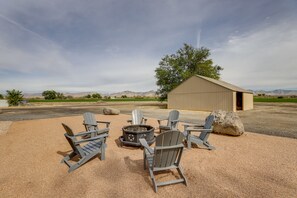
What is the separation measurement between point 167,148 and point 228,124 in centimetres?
435

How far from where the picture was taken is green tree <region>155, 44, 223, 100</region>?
27.0m

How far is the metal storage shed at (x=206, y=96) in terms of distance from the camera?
1562 centimetres

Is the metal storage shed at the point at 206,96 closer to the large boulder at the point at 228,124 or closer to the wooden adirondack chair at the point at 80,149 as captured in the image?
the large boulder at the point at 228,124

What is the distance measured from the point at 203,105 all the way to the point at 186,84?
3325 mm

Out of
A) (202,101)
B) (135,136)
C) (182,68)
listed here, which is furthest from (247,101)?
(135,136)

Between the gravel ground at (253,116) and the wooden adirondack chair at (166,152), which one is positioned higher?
the wooden adirondack chair at (166,152)

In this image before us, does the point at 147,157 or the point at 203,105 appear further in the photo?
the point at 203,105

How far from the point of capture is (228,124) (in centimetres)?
616

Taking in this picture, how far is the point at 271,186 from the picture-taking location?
9.18 feet

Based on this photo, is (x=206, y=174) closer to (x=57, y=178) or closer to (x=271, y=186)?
(x=271, y=186)

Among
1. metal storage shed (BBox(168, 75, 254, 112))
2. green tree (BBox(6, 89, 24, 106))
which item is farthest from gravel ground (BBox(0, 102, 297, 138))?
green tree (BBox(6, 89, 24, 106))

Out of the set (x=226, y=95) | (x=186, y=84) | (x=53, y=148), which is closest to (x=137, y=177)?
(x=53, y=148)

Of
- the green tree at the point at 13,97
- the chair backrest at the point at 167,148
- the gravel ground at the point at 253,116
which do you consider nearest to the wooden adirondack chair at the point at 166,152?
the chair backrest at the point at 167,148

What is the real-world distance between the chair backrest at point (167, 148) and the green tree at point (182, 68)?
78.3 feet
